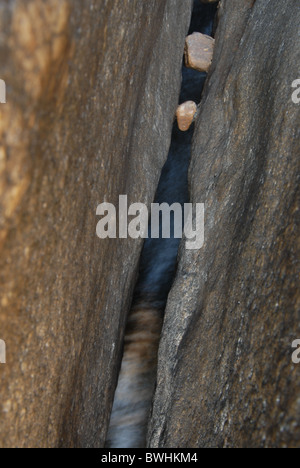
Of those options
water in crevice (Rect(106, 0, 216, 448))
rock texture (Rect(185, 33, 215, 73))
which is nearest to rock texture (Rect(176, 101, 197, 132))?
water in crevice (Rect(106, 0, 216, 448))

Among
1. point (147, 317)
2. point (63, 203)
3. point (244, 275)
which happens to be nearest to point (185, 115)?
point (147, 317)

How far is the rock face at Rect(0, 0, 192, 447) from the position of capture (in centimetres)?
183

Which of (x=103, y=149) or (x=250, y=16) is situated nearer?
(x=103, y=149)

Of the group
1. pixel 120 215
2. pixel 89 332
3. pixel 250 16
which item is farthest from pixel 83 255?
pixel 250 16

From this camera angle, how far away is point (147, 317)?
4.06m

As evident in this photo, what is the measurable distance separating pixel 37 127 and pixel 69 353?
49.5 inches

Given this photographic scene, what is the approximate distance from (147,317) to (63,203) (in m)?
1.99

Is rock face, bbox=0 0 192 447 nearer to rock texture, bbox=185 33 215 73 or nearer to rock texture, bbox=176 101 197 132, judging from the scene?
rock texture, bbox=176 101 197 132

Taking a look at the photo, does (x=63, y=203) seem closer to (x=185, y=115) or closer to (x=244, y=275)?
(x=244, y=275)

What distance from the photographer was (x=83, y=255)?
269 centimetres

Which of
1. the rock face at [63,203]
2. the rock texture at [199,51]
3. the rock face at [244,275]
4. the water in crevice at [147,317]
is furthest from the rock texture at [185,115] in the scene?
the rock face at [63,203]

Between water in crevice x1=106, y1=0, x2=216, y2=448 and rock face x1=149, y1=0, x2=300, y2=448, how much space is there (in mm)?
258

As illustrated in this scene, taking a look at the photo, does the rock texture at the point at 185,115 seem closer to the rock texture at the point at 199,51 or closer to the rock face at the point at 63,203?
the rock texture at the point at 199,51
